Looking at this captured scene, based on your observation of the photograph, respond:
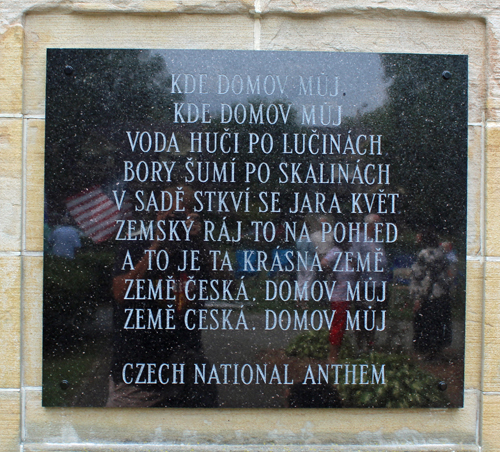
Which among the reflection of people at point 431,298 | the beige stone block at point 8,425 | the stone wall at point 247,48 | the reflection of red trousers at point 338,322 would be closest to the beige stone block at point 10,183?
the stone wall at point 247,48

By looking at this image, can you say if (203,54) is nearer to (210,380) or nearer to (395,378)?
(210,380)

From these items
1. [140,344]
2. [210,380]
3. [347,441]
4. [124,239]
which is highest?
[124,239]

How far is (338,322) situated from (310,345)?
0.75 ft

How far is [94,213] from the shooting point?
116 inches

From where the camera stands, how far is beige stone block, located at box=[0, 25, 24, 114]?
9.71 feet

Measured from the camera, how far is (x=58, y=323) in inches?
115

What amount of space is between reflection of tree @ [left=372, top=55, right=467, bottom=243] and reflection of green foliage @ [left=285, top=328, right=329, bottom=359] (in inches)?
36.3

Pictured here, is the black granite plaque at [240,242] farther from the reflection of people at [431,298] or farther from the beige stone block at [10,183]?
the beige stone block at [10,183]

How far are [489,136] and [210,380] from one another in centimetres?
236

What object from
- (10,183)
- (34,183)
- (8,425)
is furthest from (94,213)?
(8,425)

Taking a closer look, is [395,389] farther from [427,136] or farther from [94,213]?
[94,213]

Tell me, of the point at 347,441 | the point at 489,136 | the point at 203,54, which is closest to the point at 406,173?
the point at 489,136

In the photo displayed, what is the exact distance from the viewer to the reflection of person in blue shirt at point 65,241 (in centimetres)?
293

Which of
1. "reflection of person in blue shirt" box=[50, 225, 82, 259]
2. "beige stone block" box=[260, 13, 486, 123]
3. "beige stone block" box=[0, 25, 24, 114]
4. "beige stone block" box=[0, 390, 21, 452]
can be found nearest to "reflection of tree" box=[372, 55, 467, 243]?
"beige stone block" box=[260, 13, 486, 123]
